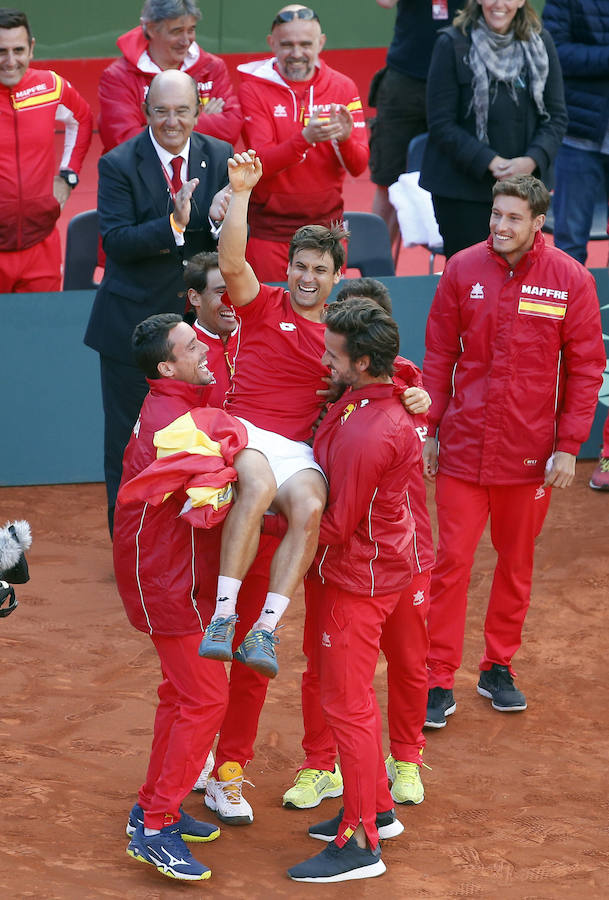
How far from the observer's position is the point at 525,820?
17.6ft

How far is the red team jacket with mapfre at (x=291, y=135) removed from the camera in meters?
8.21

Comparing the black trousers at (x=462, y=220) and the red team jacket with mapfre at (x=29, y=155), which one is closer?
the black trousers at (x=462, y=220)

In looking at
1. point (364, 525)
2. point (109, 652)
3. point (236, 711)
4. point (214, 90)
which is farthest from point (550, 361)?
point (214, 90)

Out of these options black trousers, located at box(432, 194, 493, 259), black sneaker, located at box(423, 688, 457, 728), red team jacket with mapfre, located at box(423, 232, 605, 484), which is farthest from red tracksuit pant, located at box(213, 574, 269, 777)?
black trousers, located at box(432, 194, 493, 259)

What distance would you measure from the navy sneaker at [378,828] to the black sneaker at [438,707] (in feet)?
3.28

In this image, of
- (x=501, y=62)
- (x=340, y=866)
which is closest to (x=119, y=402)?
(x=501, y=62)

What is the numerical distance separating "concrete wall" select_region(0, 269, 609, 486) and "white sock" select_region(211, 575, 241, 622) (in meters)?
4.41

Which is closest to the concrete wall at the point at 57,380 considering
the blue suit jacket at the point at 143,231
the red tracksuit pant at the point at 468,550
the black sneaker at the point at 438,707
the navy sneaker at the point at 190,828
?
the blue suit jacket at the point at 143,231

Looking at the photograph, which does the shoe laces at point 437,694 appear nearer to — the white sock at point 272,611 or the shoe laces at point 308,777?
the shoe laces at point 308,777

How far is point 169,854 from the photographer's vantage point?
472cm

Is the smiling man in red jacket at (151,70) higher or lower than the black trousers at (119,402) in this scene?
higher

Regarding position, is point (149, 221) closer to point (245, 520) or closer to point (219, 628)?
point (245, 520)

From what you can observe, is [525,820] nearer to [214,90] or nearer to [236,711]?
[236,711]

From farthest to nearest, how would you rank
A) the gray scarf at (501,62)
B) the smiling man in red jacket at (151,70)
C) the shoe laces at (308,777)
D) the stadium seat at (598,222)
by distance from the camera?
the stadium seat at (598,222)
the smiling man in red jacket at (151,70)
the gray scarf at (501,62)
the shoe laces at (308,777)
